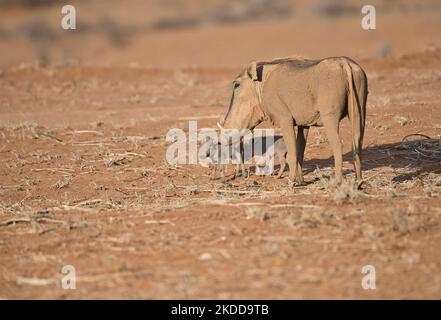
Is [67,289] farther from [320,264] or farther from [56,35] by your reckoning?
[56,35]

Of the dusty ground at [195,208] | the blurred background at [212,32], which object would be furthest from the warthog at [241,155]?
the blurred background at [212,32]

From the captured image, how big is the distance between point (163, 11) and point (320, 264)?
38720 mm

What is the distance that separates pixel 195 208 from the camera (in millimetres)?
8727

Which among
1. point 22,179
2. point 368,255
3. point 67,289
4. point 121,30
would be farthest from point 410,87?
point 121,30

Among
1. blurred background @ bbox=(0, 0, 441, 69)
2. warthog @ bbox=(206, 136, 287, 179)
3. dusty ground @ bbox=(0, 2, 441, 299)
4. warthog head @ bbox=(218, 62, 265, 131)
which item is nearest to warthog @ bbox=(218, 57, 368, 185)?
warthog head @ bbox=(218, 62, 265, 131)

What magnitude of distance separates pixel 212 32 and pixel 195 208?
2682 centimetres

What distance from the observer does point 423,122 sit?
43.5 feet

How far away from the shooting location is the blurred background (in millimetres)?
29203

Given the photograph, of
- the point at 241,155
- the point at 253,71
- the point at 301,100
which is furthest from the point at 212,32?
the point at 301,100

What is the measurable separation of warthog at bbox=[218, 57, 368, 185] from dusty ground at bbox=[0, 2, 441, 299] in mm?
548

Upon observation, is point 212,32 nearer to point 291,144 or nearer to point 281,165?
point 281,165

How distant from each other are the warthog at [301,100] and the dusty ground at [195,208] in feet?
1.80

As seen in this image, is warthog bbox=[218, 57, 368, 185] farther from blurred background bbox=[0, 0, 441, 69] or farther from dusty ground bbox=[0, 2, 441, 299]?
blurred background bbox=[0, 0, 441, 69]

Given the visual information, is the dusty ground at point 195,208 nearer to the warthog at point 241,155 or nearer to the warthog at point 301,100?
the warthog at point 241,155
